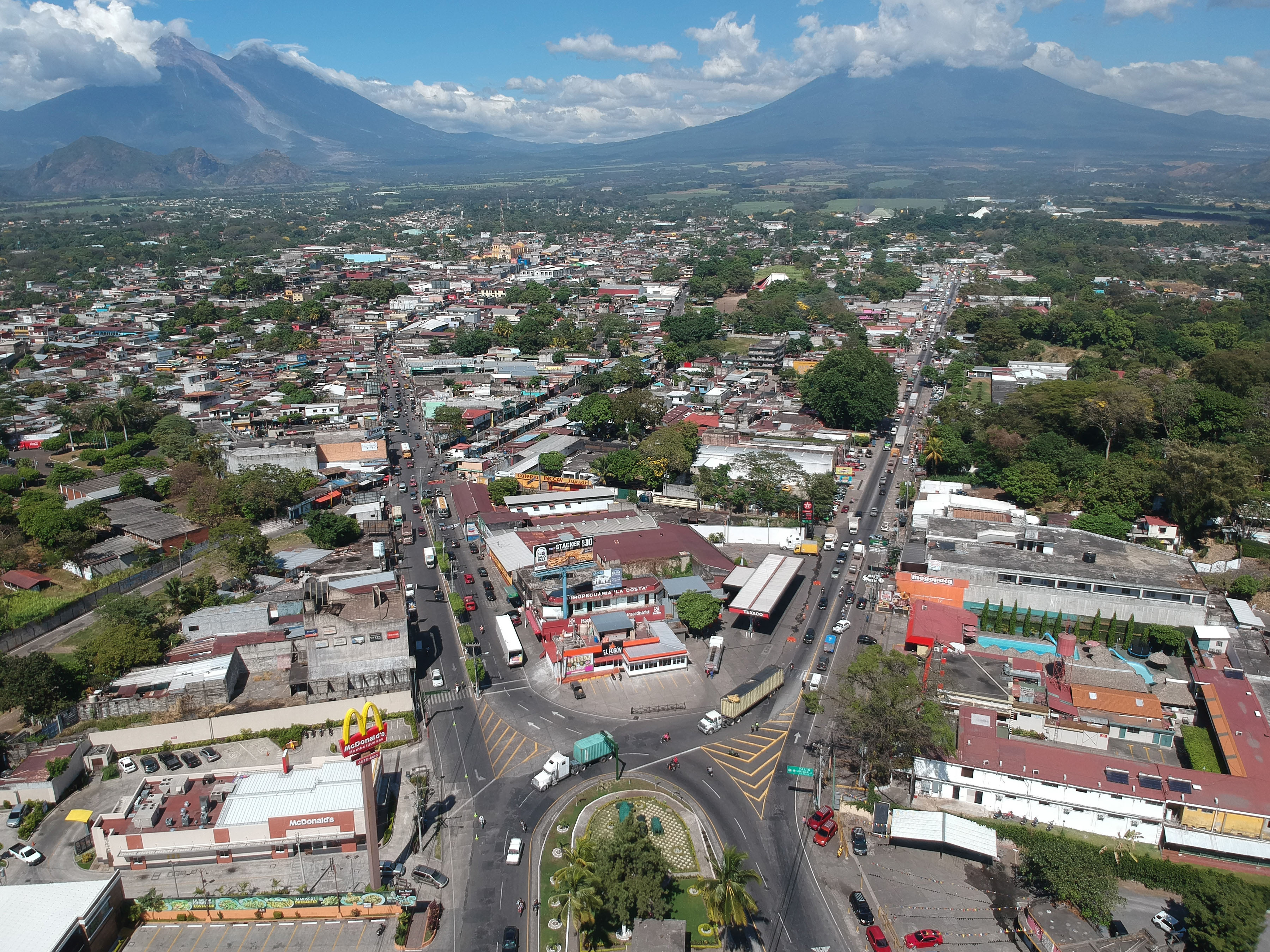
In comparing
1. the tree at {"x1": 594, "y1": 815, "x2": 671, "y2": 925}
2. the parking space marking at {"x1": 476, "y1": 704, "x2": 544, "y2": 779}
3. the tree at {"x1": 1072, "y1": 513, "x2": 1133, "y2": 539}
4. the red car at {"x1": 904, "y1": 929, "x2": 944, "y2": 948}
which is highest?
the tree at {"x1": 594, "y1": 815, "x2": 671, "y2": 925}

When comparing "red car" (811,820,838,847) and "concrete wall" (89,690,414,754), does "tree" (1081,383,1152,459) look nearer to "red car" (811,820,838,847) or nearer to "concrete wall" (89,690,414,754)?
"red car" (811,820,838,847)

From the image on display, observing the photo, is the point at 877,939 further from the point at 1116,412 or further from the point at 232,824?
the point at 1116,412

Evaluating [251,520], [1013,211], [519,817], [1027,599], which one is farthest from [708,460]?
[1013,211]

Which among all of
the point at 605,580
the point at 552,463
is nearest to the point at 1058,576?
the point at 605,580

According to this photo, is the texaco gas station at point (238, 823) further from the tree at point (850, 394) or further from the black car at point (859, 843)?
the tree at point (850, 394)

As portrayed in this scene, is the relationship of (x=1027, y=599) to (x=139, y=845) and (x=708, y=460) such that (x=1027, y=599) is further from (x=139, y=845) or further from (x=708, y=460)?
(x=139, y=845)

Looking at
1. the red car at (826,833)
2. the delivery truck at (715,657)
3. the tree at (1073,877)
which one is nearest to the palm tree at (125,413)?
the delivery truck at (715,657)

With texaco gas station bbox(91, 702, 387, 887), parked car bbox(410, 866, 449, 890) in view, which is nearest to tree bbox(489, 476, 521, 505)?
texaco gas station bbox(91, 702, 387, 887)

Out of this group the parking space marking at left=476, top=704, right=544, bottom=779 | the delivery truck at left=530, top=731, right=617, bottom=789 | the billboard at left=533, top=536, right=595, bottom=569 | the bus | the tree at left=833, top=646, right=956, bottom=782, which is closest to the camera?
the tree at left=833, top=646, right=956, bottom=782
